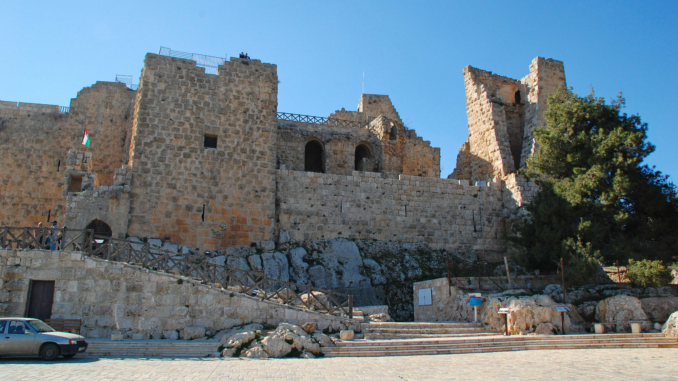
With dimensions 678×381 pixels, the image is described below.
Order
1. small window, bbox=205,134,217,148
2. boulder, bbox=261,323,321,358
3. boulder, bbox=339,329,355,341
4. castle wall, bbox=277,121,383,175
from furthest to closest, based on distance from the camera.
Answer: castle wall, bbox=277,121,383,175 < small window, bbox=205,134,217,148 < boulder, bbox=339,329,355,341 < boulder, bbox=261,323,321,358

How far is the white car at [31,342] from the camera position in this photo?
1030 centimetres

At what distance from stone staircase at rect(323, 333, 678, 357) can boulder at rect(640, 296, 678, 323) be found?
121 cm

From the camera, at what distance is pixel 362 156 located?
2775cm

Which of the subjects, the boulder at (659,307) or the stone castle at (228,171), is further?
the stone castle at (228,171)

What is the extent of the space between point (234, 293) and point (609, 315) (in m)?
9.90

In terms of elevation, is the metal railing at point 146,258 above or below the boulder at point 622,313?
above

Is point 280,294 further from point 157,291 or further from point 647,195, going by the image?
point 647,195

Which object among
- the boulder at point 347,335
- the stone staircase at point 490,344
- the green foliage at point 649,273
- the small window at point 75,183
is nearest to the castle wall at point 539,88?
the green foliage at point 649,273

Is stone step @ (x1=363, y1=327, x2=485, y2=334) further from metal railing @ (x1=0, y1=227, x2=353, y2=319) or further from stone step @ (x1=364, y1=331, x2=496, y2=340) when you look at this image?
metal railing @ (x1=0, y1=227, x2=353, y2=319)

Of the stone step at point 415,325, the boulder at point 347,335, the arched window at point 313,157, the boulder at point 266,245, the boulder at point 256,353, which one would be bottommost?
the boulder at point 256,353

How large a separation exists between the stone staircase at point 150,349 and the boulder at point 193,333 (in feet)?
2.33

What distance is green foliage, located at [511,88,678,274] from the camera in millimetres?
16078

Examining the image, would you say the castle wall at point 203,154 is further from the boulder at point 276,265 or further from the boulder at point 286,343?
the boulder at point 286,343

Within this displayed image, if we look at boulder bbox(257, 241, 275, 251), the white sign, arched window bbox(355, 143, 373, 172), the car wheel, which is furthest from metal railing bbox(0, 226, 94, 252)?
arched window bbox(355, 143, 373, 172)
